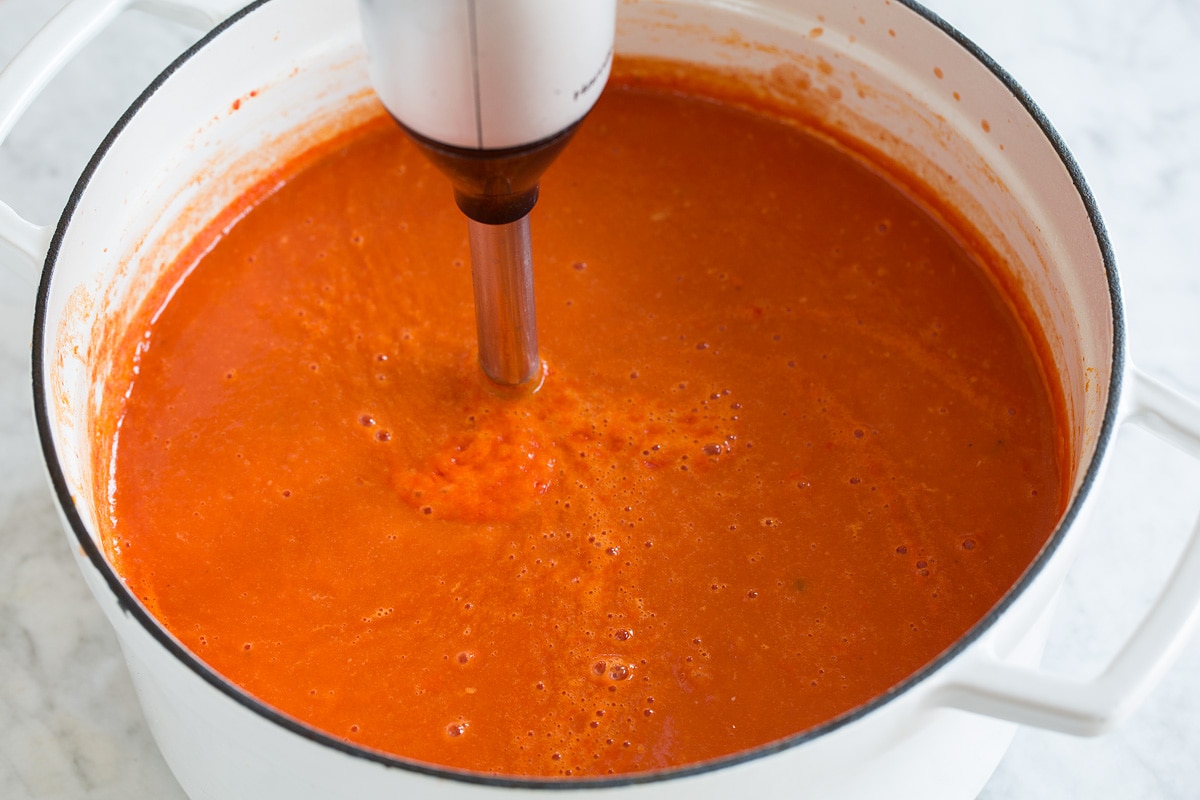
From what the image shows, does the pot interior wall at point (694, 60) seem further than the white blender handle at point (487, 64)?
Yes

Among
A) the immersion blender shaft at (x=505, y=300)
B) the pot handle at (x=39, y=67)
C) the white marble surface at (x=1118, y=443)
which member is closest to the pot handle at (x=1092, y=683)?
the white marble surface at (x=1118, y=443)

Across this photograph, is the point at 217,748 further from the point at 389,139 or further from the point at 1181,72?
the point at 1181,72

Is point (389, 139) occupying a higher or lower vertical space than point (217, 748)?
higher

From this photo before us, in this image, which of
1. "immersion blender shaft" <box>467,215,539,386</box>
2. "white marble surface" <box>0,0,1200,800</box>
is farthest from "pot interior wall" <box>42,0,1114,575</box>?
"immersion blender shaft" <box>467,215,539,386</box>

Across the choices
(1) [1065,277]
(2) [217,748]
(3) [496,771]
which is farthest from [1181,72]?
(2) [217,748]

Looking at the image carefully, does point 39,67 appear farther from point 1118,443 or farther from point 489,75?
point 1118,443

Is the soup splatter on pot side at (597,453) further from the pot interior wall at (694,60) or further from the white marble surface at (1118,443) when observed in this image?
the white marble surface at (1118,443)

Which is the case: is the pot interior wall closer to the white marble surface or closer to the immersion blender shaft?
the white marble surface
